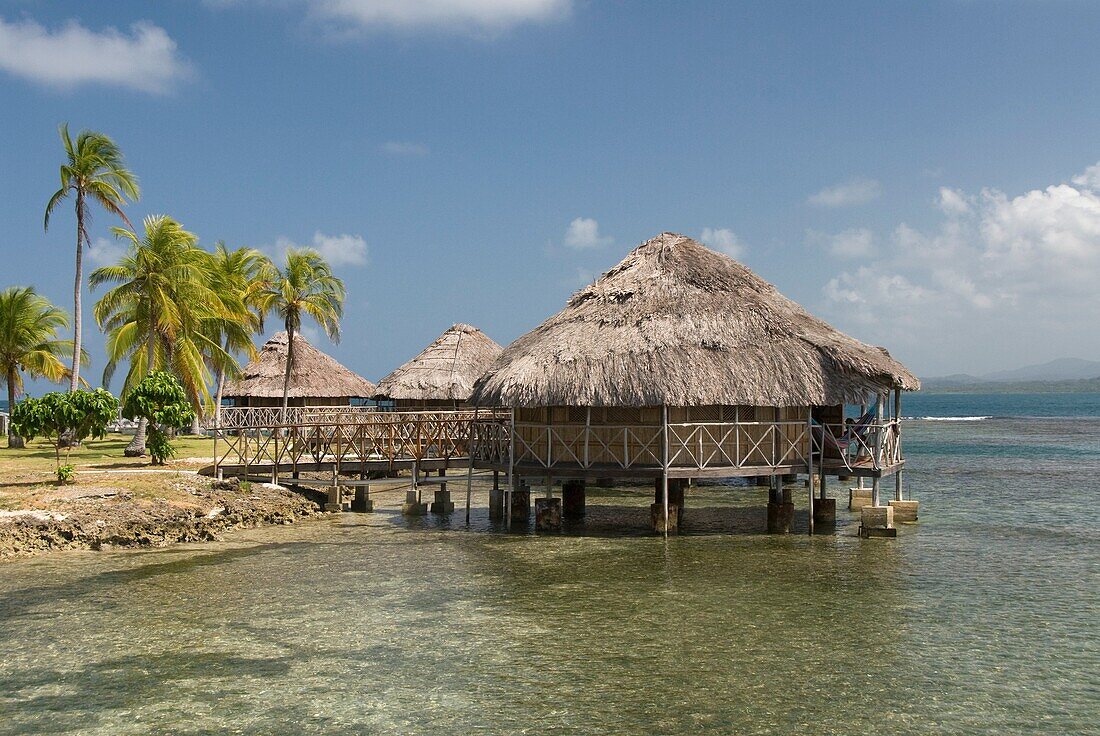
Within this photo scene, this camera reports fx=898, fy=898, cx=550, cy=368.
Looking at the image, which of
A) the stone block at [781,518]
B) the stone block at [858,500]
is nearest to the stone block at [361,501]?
the stone block at [781,518]

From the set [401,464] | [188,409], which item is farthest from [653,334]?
[188,409]

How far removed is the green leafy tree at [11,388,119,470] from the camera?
24078 millimetres

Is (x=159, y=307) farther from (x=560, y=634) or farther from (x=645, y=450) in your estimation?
(x=560, y=634)

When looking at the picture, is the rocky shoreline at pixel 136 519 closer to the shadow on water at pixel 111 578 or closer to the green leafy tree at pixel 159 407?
the shadow on water at pixel 111 578

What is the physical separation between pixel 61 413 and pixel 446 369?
1694 cm

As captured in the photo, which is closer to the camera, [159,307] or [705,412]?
[705,412]

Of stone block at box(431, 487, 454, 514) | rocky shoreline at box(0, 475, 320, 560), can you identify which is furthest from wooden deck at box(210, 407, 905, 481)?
rocky shoreline at box(0, 475, 320, 560)

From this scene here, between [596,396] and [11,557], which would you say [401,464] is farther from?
[11,557]

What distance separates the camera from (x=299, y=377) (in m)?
47.6

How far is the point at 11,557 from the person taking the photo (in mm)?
18984

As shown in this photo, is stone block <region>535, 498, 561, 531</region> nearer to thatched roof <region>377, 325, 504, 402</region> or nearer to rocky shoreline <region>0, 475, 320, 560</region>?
rocky shoreline <region>0, 475, 320, 560</region>

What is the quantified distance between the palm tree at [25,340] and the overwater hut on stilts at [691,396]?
2688 cm

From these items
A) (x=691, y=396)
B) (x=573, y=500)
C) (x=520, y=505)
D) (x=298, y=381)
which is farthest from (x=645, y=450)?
(x=298, y=381)

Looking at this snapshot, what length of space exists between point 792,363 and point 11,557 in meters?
18.0
